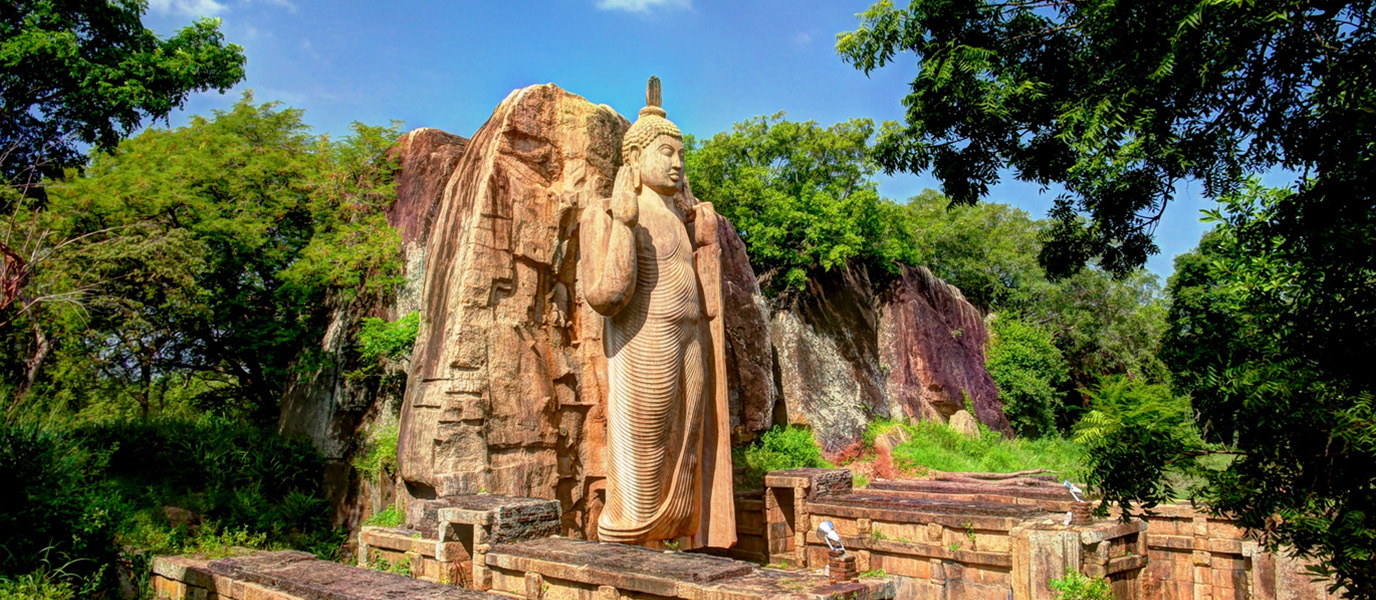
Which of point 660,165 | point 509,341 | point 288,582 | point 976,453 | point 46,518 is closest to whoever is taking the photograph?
point 288,582

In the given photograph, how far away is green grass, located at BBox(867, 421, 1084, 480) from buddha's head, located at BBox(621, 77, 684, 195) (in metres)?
10.2

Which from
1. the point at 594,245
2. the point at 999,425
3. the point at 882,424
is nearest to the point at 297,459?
the point at 594,245

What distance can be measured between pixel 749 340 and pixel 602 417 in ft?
12.7

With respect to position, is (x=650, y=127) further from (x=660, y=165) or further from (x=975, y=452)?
(x=975, y=452)

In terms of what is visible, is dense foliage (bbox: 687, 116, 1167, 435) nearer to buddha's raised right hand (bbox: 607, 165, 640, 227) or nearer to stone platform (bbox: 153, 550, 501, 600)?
buddha's raised right hand (bbox: 607, 165, 640, 227)

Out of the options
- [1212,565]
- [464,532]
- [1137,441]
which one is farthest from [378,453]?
[1212,565]

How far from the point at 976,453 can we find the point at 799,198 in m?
6.44

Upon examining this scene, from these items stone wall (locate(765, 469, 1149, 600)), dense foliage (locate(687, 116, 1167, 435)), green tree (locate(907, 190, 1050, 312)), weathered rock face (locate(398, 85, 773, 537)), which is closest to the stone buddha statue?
weathered rock face (locate(398, 85, 773, 537))

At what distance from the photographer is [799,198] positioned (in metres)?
18.5

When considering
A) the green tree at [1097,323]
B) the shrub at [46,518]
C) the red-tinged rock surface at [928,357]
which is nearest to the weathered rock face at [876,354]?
the red-tinged rock surface at [928,357]

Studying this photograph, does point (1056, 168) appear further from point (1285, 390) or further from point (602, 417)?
point (602, 417)

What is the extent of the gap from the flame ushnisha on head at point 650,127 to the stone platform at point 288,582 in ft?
14.3

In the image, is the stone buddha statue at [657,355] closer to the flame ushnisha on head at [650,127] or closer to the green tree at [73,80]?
the flame ushnisha on head at [650,127]

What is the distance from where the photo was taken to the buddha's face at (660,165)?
7680mm
